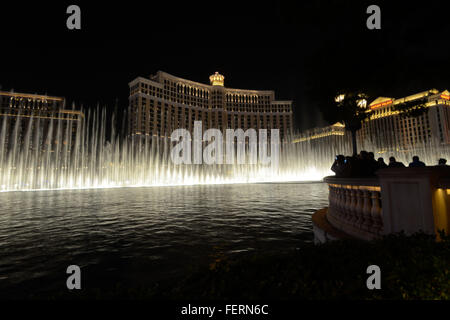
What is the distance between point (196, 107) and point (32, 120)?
69.3 m

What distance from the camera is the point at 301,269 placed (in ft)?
8.56

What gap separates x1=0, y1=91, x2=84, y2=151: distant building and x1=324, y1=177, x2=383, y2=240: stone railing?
11466cm

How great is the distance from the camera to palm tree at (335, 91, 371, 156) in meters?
9.87

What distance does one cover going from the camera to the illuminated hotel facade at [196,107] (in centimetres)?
9650

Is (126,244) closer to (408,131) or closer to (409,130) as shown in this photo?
(409,130)

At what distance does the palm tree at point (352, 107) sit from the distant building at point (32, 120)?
112743mm

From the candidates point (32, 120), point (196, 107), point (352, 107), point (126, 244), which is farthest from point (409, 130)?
point (32, 120)

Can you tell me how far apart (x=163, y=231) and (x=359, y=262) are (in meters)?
6.73

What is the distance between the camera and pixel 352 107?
9.95m

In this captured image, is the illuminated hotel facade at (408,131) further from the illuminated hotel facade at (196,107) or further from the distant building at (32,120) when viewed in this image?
the distant building at (32,120)

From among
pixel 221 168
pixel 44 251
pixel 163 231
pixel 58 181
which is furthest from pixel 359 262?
pixel 221 168

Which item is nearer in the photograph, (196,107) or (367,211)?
(367,211)

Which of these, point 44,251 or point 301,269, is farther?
point 44,251
